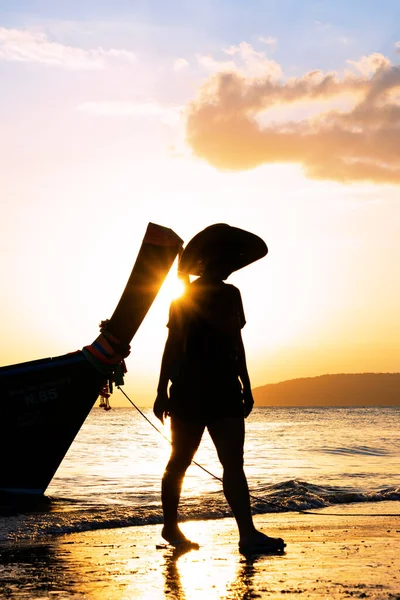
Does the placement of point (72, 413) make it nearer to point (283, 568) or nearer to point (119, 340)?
point (119, 340)

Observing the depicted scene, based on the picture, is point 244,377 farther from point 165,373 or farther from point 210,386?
point 165,373

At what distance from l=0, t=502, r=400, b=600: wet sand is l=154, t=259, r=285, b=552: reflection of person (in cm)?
40

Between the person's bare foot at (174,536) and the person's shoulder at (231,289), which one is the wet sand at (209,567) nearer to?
the person's bare foot at (174,536)

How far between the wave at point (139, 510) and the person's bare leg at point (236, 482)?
7.93 feet

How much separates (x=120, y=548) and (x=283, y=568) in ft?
5.57

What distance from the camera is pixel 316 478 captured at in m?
14.6

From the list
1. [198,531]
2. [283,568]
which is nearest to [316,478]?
[198,531]

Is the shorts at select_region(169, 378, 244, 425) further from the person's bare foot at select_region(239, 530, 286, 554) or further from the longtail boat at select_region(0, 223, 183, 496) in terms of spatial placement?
the longtail boat at select_region(0, 223, 183, 496)

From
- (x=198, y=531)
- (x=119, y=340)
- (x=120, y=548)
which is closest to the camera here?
(x=120, y=548)

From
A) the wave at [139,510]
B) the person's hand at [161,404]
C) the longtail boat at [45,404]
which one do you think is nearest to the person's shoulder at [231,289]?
the person's hand at [161,404]

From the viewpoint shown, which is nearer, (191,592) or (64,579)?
(191,592)

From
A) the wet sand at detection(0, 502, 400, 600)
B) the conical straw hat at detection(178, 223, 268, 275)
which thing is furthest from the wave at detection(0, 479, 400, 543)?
the conical straw hat at detection(178, 223, 268, 275)

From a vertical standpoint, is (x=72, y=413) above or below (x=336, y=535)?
above

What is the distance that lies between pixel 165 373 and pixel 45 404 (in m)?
5.79
